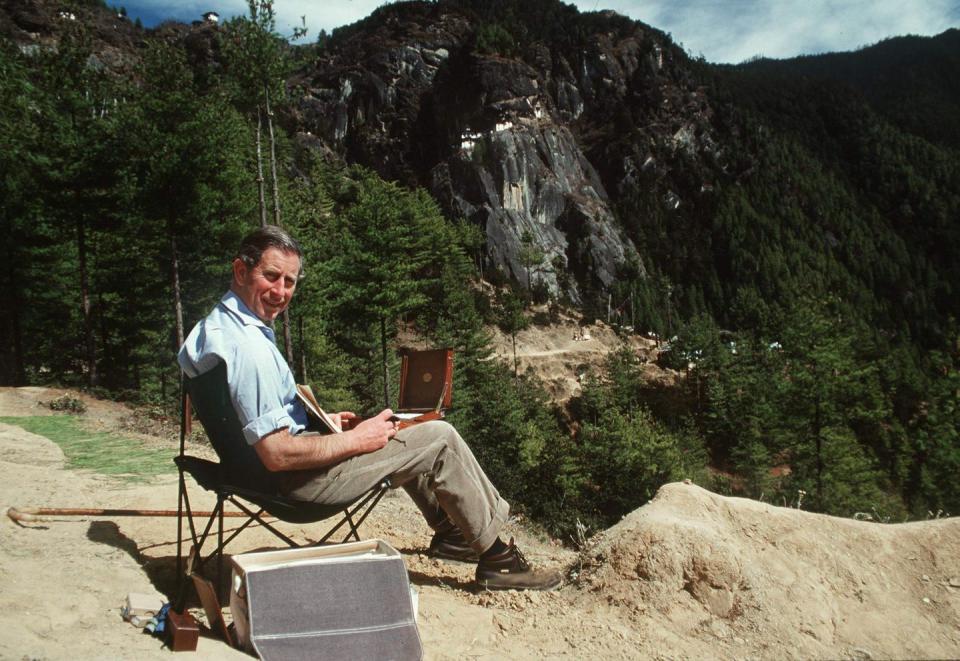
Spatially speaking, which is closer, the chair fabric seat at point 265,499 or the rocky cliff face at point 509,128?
the chair fabric seat at point 265,499

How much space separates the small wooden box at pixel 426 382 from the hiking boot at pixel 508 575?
0.93 metres

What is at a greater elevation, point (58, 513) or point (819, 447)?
point (58, 513)

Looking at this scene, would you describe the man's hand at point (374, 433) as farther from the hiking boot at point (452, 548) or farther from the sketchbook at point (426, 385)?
the hiking boot at point (452, 548)

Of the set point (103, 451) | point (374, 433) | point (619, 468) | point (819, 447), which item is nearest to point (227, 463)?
point (374, 433)

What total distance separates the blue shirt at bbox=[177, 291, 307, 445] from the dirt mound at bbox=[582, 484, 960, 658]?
2.06 metres

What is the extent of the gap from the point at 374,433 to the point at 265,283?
0.95 m

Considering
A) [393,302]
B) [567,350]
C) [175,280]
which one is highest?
[175,280]

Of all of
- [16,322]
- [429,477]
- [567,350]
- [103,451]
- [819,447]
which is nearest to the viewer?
[429,477]

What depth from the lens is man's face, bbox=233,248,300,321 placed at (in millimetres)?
2988

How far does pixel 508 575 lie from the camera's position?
11.1ft

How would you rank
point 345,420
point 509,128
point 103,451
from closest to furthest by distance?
1. point 345,420
2. point 103,451
3. point 509,128

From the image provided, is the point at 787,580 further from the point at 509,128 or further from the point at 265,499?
the point at 509,128

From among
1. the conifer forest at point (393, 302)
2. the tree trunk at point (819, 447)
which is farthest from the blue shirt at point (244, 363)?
the tree trunk at point (819, 447)

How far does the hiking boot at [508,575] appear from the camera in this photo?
132 inches
